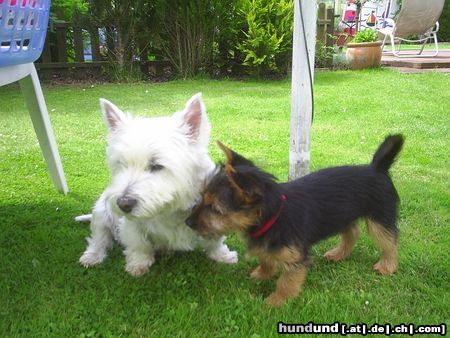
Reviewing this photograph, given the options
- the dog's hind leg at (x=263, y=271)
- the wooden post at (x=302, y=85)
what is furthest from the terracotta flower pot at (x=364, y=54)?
the dog's hind leg at (x=263, y=271)

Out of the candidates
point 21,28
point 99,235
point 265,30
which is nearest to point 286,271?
point 99,235

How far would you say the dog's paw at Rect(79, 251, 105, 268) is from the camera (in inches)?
124

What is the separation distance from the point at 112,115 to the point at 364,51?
11.2 m

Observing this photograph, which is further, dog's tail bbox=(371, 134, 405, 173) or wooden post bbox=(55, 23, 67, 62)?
wooden post bbox=(55, 23, 67, 62)

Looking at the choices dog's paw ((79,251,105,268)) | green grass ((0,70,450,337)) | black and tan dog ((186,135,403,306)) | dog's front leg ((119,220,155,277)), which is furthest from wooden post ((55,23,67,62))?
black and tan dog ((186,135,403,306))

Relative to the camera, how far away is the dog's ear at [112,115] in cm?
282

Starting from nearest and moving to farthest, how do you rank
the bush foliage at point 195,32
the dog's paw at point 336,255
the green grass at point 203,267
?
the green grass at point 203,267
the dog's paw at point 336,255
the bush foliage at point 195,32

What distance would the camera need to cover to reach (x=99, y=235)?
10.7 ft

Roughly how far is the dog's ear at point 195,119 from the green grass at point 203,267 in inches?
39.9

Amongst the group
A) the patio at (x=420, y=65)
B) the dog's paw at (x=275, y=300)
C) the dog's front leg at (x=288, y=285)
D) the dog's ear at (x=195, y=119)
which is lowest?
the patio at (x=420, y=65)

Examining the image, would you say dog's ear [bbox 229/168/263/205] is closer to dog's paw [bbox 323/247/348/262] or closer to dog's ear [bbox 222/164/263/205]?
dog's ear [bbox 222/164/263/205]

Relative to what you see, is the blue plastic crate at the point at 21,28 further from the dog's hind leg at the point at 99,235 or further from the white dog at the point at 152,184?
the dog's hind leg at the point at 99,235

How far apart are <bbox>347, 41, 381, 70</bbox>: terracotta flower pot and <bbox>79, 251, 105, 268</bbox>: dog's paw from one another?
37.1ft

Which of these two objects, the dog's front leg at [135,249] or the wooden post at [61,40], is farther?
the wooden post at [61,40]
